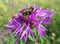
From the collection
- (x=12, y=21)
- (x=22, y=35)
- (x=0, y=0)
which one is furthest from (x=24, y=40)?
(x=0, y=0)

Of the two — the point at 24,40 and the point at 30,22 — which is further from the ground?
the point at 30,22

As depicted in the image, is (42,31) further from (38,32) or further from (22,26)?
(22,26)

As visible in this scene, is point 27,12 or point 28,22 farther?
point 28,22

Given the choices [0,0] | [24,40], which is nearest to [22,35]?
[24,40]

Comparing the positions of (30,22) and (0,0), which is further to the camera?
Result: (0,0)

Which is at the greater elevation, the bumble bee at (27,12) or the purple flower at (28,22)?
the bumble bee at (27,12)

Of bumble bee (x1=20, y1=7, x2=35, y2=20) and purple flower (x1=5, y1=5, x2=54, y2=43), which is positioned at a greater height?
bumble bee (x1=20, y1=7, x2=35, y2=20)

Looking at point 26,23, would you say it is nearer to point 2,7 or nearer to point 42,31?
point 42,31

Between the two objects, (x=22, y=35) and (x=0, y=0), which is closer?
(x=22, y=35)

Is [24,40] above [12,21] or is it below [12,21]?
below
